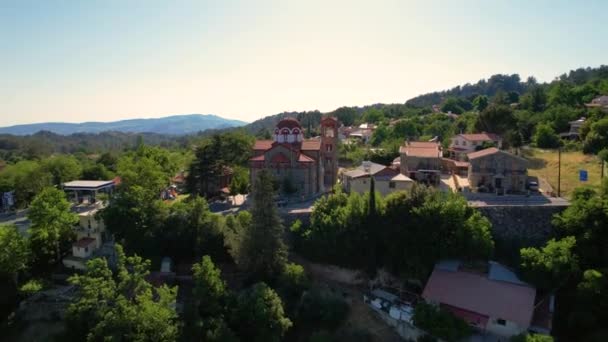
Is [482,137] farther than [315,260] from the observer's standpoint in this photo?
Yes

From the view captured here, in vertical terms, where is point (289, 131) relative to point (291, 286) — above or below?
above

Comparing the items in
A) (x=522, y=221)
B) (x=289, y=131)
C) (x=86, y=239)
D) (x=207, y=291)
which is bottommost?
(x=207, y=291)

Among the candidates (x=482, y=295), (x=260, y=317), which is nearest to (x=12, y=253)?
(x=260, y=317)

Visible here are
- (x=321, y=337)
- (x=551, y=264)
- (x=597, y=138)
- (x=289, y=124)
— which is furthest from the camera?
(x=597, y=138)

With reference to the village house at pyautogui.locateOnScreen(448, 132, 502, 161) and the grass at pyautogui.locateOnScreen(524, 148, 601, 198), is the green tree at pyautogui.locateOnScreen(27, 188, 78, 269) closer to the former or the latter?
the grass at pyautogui.locateOnScreen(524, 148, 601, 198)

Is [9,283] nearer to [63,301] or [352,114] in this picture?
[63,301]

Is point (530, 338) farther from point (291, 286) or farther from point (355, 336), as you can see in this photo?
point (291, 286)

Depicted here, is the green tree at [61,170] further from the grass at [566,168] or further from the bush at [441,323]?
the grass at [566,168]
